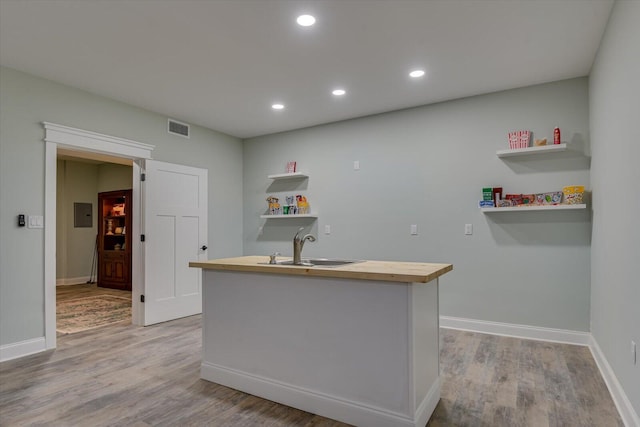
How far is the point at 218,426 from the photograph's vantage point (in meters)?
2.15

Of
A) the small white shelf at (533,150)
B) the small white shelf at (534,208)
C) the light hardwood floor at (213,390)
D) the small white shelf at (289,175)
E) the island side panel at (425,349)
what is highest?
the small white shelf at (533,150)

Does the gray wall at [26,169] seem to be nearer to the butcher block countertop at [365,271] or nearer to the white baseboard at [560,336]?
the butcher block countertop at [365,271]

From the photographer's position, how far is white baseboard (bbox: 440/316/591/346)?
3598 millimetres

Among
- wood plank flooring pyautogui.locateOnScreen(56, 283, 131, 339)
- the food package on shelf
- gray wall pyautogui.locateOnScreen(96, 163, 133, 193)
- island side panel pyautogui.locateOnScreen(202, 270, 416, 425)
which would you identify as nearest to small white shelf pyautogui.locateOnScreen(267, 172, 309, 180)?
island side panel pyautogui.locateOnScreen(202, 270, 416, 425)

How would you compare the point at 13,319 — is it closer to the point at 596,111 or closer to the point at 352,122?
the point at 352,122

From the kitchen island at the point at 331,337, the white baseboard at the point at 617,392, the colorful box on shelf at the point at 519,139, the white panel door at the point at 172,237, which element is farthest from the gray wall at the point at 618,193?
the white panel door at the point at 172,237

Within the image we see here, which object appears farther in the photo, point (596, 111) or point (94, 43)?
point (596, 111)

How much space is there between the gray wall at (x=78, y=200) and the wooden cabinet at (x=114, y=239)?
236 mm

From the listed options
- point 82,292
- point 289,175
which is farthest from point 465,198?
point 82,292

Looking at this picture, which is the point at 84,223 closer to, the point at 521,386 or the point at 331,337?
the point at 331,337

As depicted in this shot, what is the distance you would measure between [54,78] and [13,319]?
229 cm

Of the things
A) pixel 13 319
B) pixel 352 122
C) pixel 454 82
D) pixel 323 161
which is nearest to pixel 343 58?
pixel 454 82

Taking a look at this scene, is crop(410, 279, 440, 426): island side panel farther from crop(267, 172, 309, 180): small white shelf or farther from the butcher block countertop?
crop(267, 172, 309, 180): small white shelf

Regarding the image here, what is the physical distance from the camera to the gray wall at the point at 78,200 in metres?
7.56
